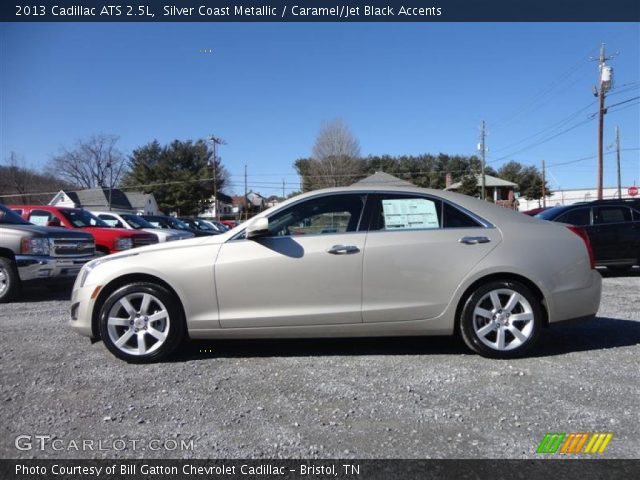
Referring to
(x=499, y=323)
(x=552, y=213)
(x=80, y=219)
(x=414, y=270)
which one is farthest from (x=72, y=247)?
(x=552, y=213)

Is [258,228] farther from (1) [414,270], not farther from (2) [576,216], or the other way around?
(2) [576,216]

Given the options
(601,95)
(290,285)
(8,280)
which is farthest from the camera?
(601,95)

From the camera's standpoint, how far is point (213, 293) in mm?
3777

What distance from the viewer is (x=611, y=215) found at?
888 centimetres

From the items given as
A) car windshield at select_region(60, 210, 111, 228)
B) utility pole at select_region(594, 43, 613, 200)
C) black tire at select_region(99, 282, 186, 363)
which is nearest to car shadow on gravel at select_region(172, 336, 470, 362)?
black tire at select_region(99, 282, 186, 363)

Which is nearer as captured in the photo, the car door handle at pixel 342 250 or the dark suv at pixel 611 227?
the car door handle at pixel 342 250

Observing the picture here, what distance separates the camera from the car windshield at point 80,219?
34.0 feet

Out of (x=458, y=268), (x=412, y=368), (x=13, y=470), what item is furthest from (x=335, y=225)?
(x=13, y=470)

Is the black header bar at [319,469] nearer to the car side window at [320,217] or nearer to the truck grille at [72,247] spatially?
the car side window at [320,217]

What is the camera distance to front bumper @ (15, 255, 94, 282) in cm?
699

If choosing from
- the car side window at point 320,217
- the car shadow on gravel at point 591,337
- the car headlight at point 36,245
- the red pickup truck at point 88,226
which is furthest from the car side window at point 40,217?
the car shadow on gravel at point 591,337

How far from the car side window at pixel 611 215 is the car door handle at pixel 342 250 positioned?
7272 millimetres

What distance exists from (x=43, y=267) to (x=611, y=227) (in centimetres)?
1029

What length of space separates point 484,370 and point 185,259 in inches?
105
